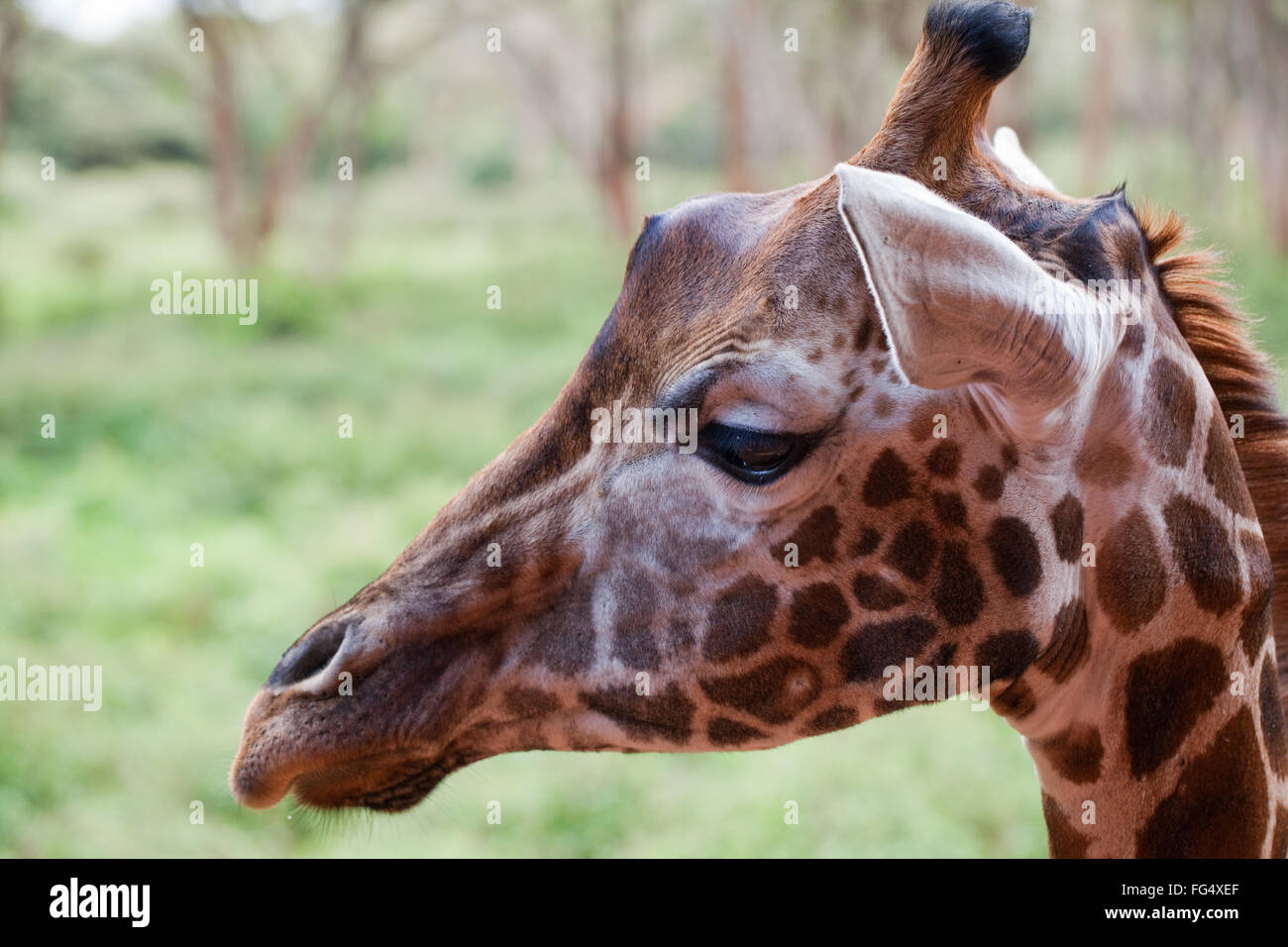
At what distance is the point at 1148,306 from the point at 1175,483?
0.32m

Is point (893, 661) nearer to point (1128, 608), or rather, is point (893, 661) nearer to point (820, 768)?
point (1128, 608)

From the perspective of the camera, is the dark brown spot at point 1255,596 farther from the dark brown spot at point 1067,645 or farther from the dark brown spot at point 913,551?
the dark brown spot at point 913,551

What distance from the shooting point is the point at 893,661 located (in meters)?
1.93

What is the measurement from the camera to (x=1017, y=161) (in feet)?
7.70

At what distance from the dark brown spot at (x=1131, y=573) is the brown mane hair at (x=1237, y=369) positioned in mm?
437

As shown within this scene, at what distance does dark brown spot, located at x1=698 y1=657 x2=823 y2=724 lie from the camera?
1979mm

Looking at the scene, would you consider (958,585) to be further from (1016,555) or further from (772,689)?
(772,689)

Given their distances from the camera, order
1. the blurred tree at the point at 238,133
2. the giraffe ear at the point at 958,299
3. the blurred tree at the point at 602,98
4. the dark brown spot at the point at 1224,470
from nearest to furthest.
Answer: the giraffe ear at the point at 958,299
the dark brown spot at the point at 1224,470
the blurred tree at the point at 238,133
the blurred tree at the point at 602,98

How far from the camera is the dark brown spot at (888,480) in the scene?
6.15 ft

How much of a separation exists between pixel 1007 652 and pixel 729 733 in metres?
0.50

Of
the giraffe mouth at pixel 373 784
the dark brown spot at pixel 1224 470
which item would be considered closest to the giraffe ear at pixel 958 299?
the dark brown spot at pixel 1224 470

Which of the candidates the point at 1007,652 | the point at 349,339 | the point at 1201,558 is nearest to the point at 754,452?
the point at 1007,652

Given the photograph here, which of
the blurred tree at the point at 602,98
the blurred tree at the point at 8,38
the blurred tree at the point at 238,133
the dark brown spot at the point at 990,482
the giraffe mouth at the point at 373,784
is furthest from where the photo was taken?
the blurred tree at the point at 602,98
